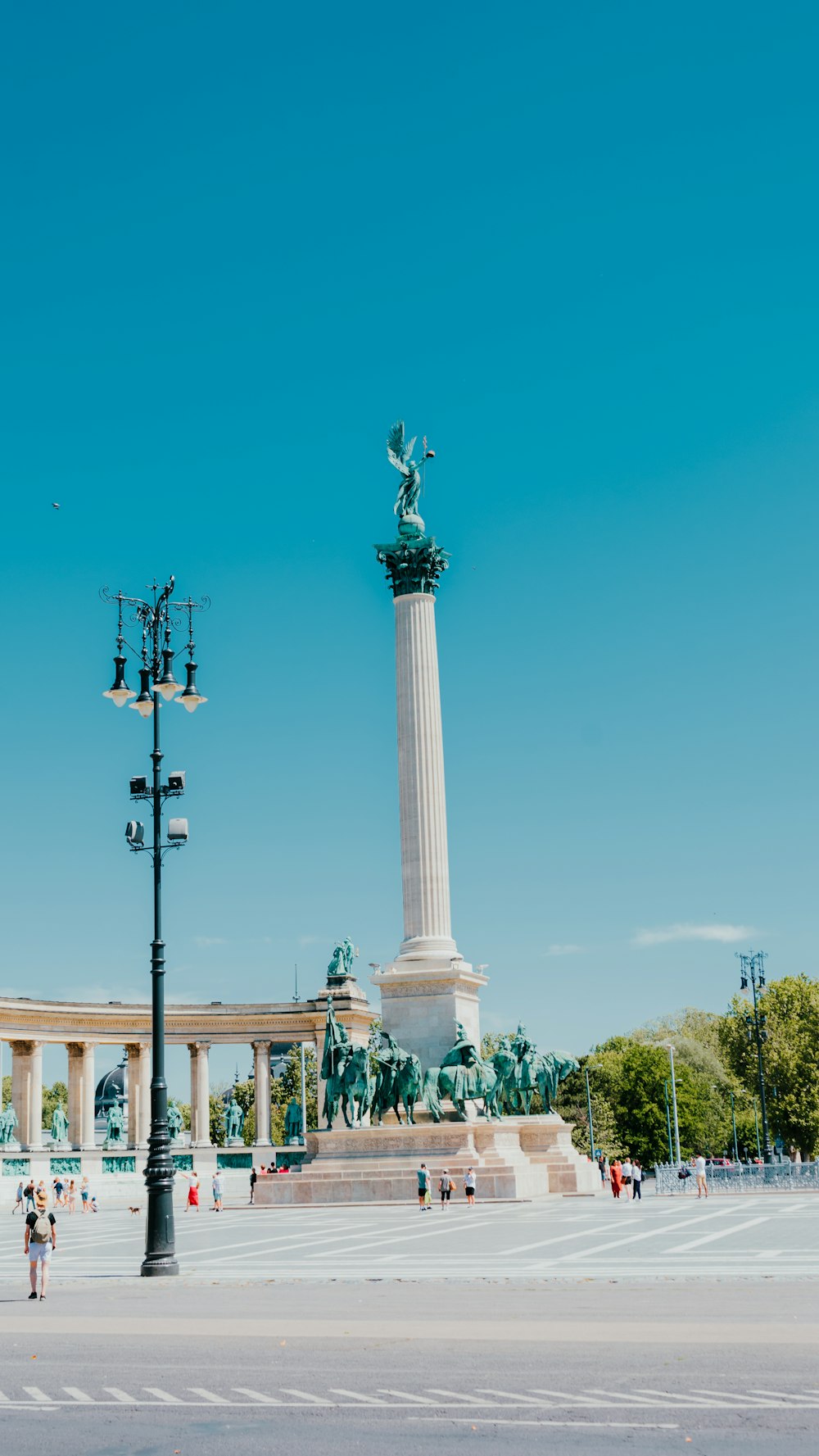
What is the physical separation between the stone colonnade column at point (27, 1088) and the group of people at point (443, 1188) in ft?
171

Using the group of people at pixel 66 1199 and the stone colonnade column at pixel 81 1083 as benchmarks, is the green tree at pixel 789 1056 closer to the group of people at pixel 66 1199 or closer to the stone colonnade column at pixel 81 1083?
the stone colonnade column at pixel 81 1083

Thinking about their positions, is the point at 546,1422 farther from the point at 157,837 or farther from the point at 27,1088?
the point at 27,1088

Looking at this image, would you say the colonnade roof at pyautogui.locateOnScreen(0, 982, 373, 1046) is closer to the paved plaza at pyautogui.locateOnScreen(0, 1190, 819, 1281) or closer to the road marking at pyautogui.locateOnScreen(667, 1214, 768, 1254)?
the paved plaza at pyautogui.locateOnScreen(0, 1190, 819, 1281)

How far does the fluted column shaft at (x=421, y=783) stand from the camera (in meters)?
59.2

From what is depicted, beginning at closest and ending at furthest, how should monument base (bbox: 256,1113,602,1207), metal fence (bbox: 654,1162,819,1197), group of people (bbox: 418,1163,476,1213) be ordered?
1. group of people (bbox: 418,1163,476,1213)
2. monument base (bbox: 256,1113,602,1207)
3. metal fence (bbox: 654,1162,819,1197)

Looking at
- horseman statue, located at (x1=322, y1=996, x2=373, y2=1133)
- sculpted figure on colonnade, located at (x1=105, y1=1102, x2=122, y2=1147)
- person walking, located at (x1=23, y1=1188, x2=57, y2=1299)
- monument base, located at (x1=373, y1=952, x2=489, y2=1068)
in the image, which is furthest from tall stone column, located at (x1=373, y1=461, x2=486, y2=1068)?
sculpted figure on colonnade, located at (x1=105, y1=1102, x2=122, y2=1147)

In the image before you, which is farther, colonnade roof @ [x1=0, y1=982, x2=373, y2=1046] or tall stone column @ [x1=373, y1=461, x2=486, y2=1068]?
colonnade roof @ [x1=0, y1=982, x2=373, y2=1046]

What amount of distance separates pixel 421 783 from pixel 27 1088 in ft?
153

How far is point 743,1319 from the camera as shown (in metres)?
17.1

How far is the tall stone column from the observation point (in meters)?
57.2

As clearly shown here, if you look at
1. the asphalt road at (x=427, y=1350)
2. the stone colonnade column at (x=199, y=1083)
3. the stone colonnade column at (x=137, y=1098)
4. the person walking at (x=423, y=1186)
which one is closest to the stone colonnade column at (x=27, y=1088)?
the stone colonnade column at (x=137, y=1098)

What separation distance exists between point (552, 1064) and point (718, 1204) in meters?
12.5

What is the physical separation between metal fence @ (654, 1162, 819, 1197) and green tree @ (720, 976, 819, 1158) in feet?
136

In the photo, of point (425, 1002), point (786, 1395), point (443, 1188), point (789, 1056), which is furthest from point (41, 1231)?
point (789, 1056)
